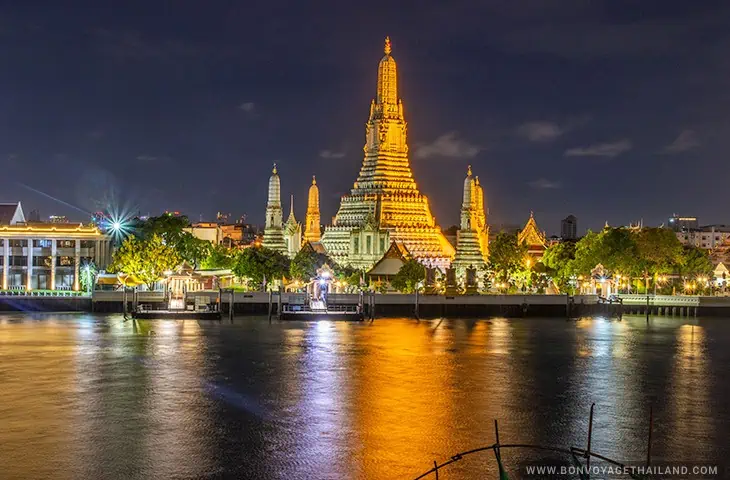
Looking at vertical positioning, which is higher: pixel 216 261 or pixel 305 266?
pixel 216 261

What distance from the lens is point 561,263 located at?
95.4 metres

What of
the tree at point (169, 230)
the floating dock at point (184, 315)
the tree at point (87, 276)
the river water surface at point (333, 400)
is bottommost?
the river water surface at point (333, 400)

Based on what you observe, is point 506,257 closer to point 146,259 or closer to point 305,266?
point 305,266

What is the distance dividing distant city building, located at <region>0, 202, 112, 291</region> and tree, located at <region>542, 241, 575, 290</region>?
141ft

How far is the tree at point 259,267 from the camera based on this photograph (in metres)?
85.1

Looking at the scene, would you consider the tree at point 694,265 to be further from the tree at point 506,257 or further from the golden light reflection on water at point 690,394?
the golden light reflection on water at point 690,394

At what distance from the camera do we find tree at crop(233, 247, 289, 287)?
85.1 meters

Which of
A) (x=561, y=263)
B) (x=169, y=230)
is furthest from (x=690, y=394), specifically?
(x=169, y=230)

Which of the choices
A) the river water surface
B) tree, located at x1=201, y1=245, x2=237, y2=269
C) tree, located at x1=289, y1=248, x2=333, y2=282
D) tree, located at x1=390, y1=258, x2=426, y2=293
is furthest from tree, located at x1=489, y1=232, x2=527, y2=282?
the river water surface

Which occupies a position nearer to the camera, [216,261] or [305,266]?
[305,266]

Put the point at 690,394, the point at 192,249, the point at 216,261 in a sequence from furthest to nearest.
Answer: the point at 216,261, the point at 192,249, the point at 690,394

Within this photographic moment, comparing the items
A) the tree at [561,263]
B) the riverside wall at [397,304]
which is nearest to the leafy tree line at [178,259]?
the riverside wall at [397,304]

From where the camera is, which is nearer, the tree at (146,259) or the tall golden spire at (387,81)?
the tree at (146,259)

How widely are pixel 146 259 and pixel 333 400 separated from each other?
49046mm
